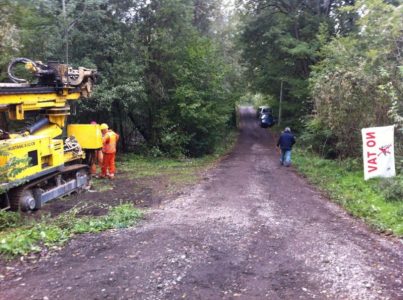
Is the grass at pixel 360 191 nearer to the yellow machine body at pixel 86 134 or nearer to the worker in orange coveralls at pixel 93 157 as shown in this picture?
the yellow machine body at pixel 86 134

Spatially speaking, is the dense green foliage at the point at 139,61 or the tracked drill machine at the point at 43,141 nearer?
the tracked drill machine at the point at 43,141

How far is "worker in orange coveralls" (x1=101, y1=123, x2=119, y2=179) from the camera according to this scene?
1428 cm

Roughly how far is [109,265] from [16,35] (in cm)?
1316

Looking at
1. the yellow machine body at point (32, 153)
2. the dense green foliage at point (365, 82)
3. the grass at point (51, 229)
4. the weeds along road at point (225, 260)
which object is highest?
the dense green foliage at point (365, 82)

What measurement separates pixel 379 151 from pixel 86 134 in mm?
8548

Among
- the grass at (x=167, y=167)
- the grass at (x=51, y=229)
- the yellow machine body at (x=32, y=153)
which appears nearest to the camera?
the grass at (x=51, y=229)

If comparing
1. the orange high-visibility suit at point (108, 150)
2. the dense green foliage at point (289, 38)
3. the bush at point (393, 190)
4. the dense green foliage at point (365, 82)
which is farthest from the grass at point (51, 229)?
the dense green foliage at point (289, 38)

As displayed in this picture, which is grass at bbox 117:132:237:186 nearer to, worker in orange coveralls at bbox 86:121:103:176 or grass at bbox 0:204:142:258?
worker in orange coveralls at bbox 86:121:103:176

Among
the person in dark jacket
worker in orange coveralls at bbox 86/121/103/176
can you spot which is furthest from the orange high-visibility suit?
the person in dark jacket

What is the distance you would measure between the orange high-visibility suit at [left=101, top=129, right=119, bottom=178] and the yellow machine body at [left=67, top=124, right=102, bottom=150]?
1.38m

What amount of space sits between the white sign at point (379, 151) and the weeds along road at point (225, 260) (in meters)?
Answer: 3.44

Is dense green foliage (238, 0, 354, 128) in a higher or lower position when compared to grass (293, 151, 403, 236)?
higher

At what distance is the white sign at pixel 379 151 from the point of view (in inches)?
503

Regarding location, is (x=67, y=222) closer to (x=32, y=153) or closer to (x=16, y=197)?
(x=16, y=197)
